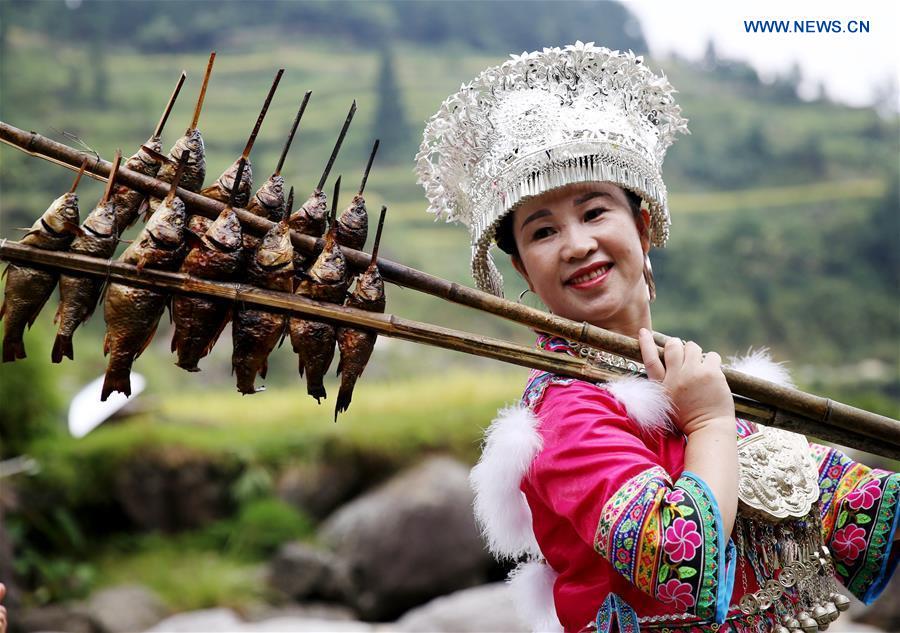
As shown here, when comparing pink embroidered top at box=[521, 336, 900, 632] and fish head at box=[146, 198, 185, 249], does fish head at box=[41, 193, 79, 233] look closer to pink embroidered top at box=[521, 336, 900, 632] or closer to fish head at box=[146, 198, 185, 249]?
fish head at box=[146, 198, 185, 249]

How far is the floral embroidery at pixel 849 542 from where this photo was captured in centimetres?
196

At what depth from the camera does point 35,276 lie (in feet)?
5.08

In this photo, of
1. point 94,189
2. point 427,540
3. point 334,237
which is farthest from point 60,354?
point 94,189

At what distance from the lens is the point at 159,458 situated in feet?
24.0

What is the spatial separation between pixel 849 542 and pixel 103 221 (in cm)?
175

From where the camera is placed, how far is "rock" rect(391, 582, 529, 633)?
568 cm

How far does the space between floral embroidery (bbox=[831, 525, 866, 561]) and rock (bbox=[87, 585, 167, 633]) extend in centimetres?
562

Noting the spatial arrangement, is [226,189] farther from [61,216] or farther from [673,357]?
[673,357]

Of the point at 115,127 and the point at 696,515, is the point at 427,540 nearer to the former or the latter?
the point at 696,515

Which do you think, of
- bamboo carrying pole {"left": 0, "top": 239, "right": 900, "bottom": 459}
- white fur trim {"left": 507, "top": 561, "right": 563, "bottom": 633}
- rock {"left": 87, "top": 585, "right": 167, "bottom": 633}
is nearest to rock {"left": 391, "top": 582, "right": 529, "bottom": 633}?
rock {"left": 87, "top": 585, "right": 167, "bottom": 633}

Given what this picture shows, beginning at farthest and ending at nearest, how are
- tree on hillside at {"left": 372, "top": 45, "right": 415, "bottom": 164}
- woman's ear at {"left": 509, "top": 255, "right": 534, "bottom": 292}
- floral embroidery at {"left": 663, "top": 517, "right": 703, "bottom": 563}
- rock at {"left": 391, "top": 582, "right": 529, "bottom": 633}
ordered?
1. tree on hillside at {"left": 372, "top": 45, "right": 415, "bottom": 164}
2. rock at {"left": 391, "top": 582, "right": 529, "bottom": 633}
3. woman's ear at {"left": 509, "top": 255, "right": 534, "bottom": 292}
4. floral embroidery at {"left": 663, "top": 517, "right": 703, "bottom": 563}

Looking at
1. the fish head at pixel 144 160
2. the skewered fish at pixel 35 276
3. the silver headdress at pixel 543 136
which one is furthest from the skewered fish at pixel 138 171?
the silver headdress at pixel 543 136

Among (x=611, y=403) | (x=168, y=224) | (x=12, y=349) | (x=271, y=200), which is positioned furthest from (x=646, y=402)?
(x=12, y=349)

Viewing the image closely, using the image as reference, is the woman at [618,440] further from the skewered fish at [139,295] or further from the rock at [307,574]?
the rock at [307,574]
